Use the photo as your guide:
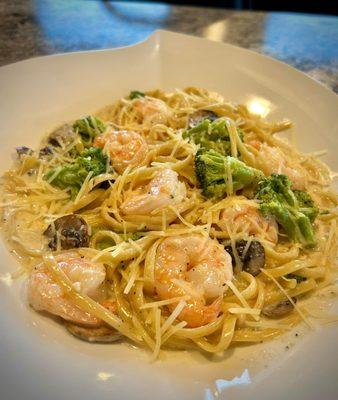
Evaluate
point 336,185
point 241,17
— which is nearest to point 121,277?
point 336,185

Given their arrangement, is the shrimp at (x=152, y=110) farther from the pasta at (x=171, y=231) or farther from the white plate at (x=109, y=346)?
the white plate at (x=109, y=346)

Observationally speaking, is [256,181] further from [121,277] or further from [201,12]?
[201,12]

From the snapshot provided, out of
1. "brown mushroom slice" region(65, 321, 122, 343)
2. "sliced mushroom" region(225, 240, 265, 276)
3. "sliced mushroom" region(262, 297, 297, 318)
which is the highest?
"sliced mushroom" region(225, 240, 265, 276)

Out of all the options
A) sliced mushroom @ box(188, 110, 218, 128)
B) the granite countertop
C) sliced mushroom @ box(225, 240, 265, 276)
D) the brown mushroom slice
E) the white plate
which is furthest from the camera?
the granite countertop

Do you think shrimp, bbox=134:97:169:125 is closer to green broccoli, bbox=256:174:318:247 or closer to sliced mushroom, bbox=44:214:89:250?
green broccoli, bbox=256:174:318:247

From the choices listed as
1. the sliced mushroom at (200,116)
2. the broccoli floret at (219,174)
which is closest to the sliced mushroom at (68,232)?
the broccoli floret at (219,174)

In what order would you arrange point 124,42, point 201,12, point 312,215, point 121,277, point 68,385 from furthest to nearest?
1. point 201,12
2. point 124,42
3. point 312,215
4. point 121,277
5. point 68,385

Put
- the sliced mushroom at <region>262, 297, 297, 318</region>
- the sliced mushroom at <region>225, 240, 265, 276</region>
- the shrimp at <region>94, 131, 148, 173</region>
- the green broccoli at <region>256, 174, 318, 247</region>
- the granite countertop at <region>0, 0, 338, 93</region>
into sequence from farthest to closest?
the granite countertop at <region>0, 0, 338, 93</region>, the shrimp at <region>94, 131, 148, 173</region>, the green broccoli at <region>256, 174, 318, 247</region>, the sliced mushroom at <region>225, 240, 265, 276</region>, the sliced mushroom at <region>262, 297, 297, 318</region>

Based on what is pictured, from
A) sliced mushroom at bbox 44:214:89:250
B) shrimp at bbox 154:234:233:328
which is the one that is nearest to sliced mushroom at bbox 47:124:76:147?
sliced mushroom at bbox 44:214:89:250
